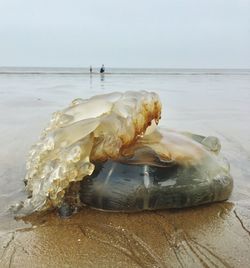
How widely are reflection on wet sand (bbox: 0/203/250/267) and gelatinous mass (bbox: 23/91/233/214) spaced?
0.38ft

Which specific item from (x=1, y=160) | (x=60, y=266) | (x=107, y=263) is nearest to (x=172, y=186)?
(x=107, y=263)

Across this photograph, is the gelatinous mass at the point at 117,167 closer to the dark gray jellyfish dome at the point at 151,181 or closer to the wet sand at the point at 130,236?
the dark gray jellyfish dome at the point at 151,181

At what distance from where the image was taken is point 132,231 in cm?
264

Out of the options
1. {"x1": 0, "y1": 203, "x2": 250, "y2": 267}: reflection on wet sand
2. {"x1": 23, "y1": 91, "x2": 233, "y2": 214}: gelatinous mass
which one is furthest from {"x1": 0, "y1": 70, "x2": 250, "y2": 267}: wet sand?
{"x1": 23, "y1": 91, "x2": 233, "y2": 214}: gelatinous mass

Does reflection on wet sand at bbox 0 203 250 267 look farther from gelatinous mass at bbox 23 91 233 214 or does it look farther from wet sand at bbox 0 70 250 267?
gelatinous mass at bbox 23 91 233 214

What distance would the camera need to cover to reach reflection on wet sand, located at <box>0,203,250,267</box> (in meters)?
2.28

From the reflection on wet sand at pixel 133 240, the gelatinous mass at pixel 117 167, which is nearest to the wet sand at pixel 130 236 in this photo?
the reflection on wet sand at pixel 133 240

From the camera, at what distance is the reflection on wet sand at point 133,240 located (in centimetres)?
228

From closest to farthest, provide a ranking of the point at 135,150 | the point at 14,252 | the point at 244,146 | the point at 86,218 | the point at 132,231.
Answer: the point at 14,252 < the point at 132,231 < the point at 86,218 < the point at 135,150 < the point at 244,146

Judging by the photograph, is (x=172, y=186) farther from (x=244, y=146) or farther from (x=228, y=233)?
(x=244, y=146)

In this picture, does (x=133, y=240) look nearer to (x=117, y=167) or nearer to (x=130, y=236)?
(x=130, y=236)

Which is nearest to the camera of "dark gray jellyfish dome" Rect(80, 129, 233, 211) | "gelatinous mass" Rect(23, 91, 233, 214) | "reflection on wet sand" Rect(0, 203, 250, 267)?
"reflection on wet sand" Rect(0, 203, 250, 267)

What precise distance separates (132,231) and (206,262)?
1.89 ft

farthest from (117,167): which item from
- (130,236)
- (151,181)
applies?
(130,236)
